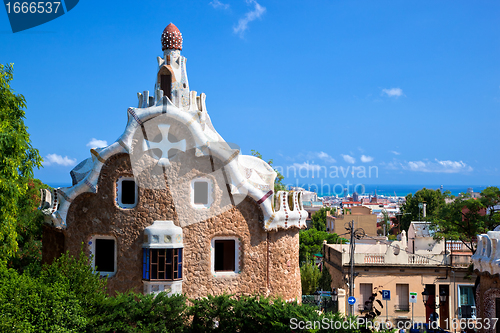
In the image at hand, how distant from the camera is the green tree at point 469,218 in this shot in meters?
24.9

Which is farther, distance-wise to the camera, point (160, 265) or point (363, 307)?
point (363, 307)

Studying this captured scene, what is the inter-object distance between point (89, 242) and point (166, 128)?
17.7 ft

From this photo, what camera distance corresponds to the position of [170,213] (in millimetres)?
18188

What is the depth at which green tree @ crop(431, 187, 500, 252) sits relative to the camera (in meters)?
24.9

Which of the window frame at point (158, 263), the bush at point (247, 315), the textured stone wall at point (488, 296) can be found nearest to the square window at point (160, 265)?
the window frame at point (158, 263)

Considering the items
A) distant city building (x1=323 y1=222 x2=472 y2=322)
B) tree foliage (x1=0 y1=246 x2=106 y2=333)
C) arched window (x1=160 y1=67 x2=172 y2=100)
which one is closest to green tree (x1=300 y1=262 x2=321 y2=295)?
distant city building (x1=323 y1=222 x2=472 y2=322)

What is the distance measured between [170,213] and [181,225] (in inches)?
24.7

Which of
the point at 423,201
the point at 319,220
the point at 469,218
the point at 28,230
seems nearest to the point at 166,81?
the point at 28,230

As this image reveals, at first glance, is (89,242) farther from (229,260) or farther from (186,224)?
(229,260)

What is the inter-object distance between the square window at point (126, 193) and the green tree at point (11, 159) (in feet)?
13.4

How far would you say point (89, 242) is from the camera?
18.6m

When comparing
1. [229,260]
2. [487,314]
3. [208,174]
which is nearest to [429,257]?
[487,314]

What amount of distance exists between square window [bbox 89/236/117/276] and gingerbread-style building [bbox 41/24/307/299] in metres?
0.04

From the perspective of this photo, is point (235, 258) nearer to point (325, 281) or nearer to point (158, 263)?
point (158, 263)
